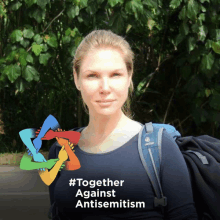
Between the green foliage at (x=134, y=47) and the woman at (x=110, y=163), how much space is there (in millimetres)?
1461

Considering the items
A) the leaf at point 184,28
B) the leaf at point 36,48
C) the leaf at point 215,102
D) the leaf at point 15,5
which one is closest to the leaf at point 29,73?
the leaf at point 36,48

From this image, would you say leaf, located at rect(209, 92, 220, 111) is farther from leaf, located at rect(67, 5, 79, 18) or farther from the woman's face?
the woman's face

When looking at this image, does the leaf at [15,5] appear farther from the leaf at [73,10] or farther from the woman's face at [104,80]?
the woman's face at [104,80]

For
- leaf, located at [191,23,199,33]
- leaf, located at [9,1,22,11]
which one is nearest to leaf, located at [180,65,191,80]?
leaf, located at [191,23,199,33]

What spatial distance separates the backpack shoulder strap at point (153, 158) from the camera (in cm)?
124

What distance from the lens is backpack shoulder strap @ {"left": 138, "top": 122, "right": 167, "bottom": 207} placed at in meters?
1.24

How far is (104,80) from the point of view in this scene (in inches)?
50.4

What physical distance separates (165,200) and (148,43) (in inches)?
226

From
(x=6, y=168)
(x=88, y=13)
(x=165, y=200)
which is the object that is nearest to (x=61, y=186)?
(x=165, y=200)

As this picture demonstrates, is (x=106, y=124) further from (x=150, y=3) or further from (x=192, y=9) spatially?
(x=192, y=9)

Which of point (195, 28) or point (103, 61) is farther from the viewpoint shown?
point (195, 28)

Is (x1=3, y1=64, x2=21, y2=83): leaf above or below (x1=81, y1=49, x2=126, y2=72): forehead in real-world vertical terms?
below

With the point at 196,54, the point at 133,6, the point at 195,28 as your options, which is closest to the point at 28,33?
the point at 133,6

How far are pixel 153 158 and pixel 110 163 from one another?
0.14 metres
